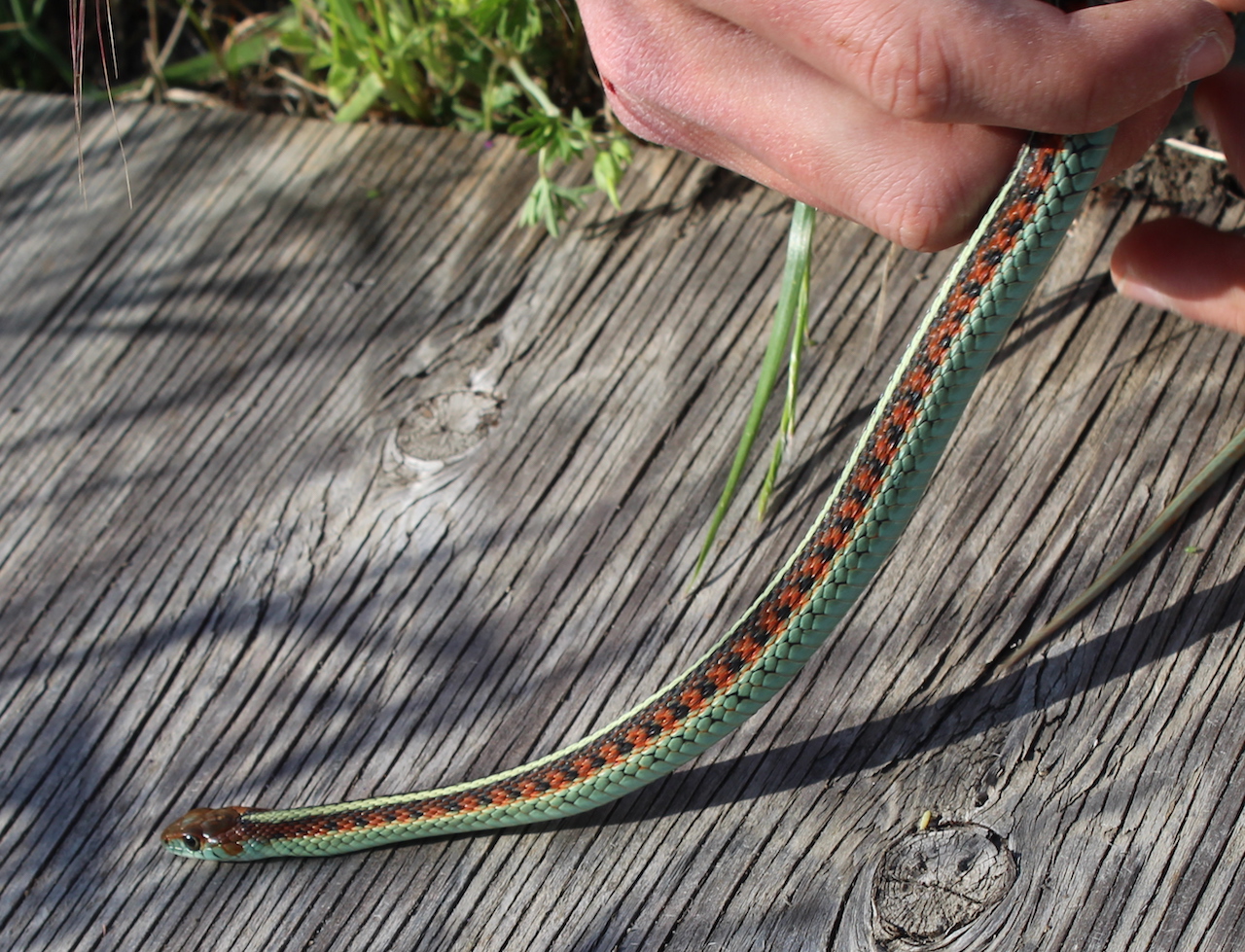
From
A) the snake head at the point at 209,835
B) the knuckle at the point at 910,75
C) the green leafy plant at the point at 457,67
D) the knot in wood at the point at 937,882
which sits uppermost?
the knuckle at the point at 910,75

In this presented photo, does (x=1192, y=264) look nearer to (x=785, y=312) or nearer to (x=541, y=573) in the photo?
(x=785, y=312)

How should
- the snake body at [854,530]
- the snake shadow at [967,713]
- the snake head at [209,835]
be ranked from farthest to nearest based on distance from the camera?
the snake head at [209,835] < the snake shadow at [967,713] < the snake body at [854,530]

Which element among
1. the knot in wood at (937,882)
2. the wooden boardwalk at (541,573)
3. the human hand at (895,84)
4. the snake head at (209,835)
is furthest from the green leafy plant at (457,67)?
the knot in wood at (937,882)

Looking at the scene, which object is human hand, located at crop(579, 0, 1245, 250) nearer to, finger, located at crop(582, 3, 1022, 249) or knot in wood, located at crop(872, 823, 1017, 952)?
finger, located at crop(582, 3, 1022, 249)

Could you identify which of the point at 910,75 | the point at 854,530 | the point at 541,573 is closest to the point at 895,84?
the point at 910,75

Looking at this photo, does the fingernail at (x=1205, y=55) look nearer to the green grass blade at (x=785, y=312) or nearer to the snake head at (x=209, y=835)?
the green grass blade at (x=785, y=312)

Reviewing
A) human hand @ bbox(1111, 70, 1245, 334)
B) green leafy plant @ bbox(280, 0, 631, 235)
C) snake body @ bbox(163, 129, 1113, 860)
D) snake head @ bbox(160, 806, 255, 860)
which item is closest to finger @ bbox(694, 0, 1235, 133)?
snake body @ bbox(163, 129, 1113, 860)
